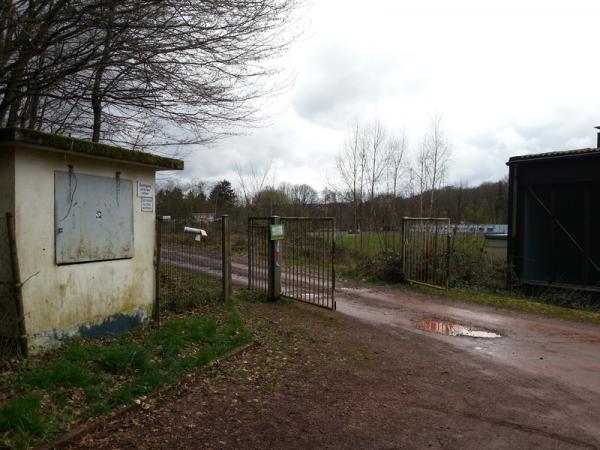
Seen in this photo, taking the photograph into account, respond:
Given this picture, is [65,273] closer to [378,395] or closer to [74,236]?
[74,236]

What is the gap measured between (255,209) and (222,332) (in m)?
19.3

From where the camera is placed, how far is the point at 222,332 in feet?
23.4

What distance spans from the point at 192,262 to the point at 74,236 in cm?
356

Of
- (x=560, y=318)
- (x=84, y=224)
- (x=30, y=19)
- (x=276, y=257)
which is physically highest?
(x=30, y=19)

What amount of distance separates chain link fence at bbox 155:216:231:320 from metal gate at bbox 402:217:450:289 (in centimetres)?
576

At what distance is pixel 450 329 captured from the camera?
8.89m

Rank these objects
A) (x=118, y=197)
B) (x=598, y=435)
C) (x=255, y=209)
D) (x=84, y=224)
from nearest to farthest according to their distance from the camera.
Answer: (x=598, y=435), (x=84, y=224), (x=118, y=197), (x=255, y=209)

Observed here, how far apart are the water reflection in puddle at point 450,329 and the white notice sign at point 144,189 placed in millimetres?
5205

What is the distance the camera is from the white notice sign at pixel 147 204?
7.26 metres

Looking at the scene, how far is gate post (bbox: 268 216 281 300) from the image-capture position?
10.1 m

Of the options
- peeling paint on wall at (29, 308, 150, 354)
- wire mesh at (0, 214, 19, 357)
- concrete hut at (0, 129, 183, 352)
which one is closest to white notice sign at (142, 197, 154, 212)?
concrete hut at (0, 129, 183, 352)

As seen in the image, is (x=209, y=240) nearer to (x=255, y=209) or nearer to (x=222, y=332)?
(x=222, y=332)

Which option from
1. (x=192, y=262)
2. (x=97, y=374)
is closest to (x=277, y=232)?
(x=192, y=262)

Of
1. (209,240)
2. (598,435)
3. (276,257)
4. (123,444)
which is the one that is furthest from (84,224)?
(598,435)
